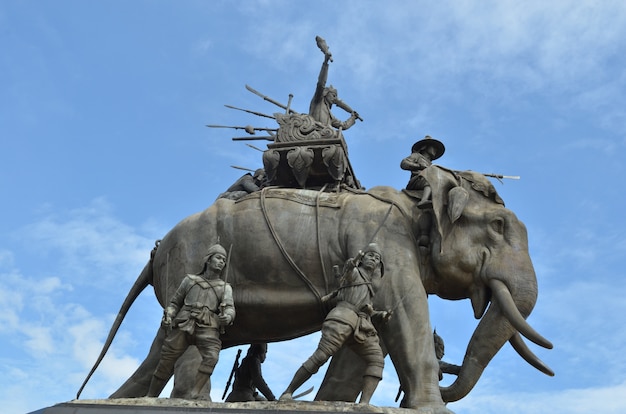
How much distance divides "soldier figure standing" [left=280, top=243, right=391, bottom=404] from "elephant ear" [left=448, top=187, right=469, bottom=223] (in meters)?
1.57

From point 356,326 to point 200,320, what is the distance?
5.25 ft

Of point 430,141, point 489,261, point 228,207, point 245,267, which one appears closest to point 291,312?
point 245,267

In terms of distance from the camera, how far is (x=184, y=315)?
9.90 m

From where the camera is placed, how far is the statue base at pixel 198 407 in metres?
9.02

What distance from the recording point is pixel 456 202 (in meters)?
11.4

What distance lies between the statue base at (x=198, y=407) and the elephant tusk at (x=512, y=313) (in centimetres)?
188

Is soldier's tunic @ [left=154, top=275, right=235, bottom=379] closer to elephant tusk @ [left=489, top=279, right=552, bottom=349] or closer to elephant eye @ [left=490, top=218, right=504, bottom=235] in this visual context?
elephant tusk @ [left=489, top=279, right=552, bottom=349]

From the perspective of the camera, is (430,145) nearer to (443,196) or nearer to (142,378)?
(443,196)

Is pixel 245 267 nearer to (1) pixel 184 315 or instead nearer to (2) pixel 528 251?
(1) pixel 184 315

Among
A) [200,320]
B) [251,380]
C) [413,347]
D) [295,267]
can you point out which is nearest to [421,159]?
[295,267]

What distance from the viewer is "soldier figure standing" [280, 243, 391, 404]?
9492 millimetres

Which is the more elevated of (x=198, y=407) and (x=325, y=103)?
(x=325, y=103)

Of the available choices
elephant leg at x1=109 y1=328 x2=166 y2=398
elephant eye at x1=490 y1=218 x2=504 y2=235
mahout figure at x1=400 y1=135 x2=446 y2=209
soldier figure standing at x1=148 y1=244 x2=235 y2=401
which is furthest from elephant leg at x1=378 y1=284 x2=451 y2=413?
elephant leg at x1=109 y1=328 x2=166 y2=398

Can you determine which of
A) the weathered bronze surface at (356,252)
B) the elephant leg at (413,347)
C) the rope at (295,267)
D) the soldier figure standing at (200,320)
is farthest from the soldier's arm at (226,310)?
the elephant leg at (413,347)
